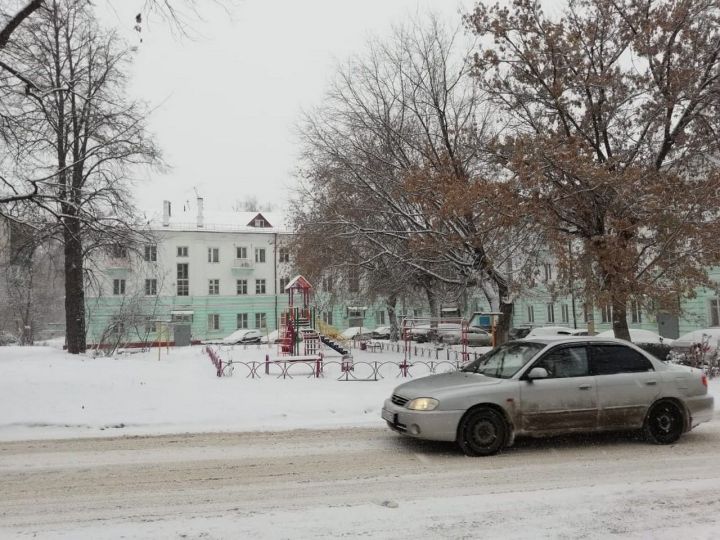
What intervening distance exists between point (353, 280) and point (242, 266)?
94.7 ft

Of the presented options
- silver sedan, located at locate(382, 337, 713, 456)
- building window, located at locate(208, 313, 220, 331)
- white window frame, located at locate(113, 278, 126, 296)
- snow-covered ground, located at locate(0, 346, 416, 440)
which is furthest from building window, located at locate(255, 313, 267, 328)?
silver sedan, located at locate(382, 337, 713, 456)

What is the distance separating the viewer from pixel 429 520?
4.75 m

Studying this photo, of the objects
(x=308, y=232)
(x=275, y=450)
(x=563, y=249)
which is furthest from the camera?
(x=308, y=232)


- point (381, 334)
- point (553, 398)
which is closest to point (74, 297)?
point (553, 398)

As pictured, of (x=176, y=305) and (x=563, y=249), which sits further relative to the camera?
(x=176, y=305)

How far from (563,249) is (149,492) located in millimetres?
11894

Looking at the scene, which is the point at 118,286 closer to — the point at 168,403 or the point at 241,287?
the point at 241,287

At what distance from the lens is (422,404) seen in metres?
6.96

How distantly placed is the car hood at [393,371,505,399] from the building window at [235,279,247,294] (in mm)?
49254

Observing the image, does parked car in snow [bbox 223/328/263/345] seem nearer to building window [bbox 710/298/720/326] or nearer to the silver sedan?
building window [bbox 710/298/720/326]

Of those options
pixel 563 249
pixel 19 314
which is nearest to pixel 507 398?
pixel 563 249

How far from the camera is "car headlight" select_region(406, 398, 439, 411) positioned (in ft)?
22.6

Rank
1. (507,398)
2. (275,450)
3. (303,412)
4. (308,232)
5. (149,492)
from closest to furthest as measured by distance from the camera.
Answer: (149,492), (507,398), (275,450), (303,412), (308,232)

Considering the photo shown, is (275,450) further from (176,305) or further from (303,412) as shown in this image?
(176,305)
